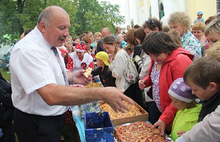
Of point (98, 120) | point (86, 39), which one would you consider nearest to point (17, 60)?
point (98, 120)

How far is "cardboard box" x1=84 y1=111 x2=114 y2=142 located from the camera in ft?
5.72

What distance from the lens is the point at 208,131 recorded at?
45.8 inches

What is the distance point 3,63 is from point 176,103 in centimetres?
1486

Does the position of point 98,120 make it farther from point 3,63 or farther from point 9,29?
point 3,63

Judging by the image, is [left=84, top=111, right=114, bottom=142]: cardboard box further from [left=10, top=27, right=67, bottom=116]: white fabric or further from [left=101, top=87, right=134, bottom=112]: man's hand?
[left=101, top=87, right=134, bottom=112]: man's hand

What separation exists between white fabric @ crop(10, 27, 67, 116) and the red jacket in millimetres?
1126

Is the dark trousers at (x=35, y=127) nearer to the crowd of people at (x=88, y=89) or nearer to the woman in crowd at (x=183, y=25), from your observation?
the crowd of people at (x=88, y=89)

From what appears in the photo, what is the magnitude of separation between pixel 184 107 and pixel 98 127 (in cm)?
94

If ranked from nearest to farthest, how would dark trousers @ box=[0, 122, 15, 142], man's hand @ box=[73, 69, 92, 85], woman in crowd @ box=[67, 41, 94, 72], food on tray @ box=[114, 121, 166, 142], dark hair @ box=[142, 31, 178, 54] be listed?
food on tray @ box=[114, 121, 166, 142] < dark hair @ box=[142, 31, 178, 54] < man's hand @ box=[73, 69, 92, 85] < dark trousers @ box=[0, 122, 15, 142] < woman in crowd @ box=[67, 41, 94, 72]

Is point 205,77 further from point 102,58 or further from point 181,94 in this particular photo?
point 102,58

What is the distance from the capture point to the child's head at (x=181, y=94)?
1.73 m

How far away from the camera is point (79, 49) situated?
494cm

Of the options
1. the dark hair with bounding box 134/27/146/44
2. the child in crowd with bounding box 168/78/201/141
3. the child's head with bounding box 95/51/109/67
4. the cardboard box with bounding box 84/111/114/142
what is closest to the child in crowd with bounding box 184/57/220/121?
the child in crowd with bounding box 168/78/201/141

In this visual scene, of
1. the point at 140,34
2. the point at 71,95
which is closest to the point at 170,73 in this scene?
the point at 71,95
